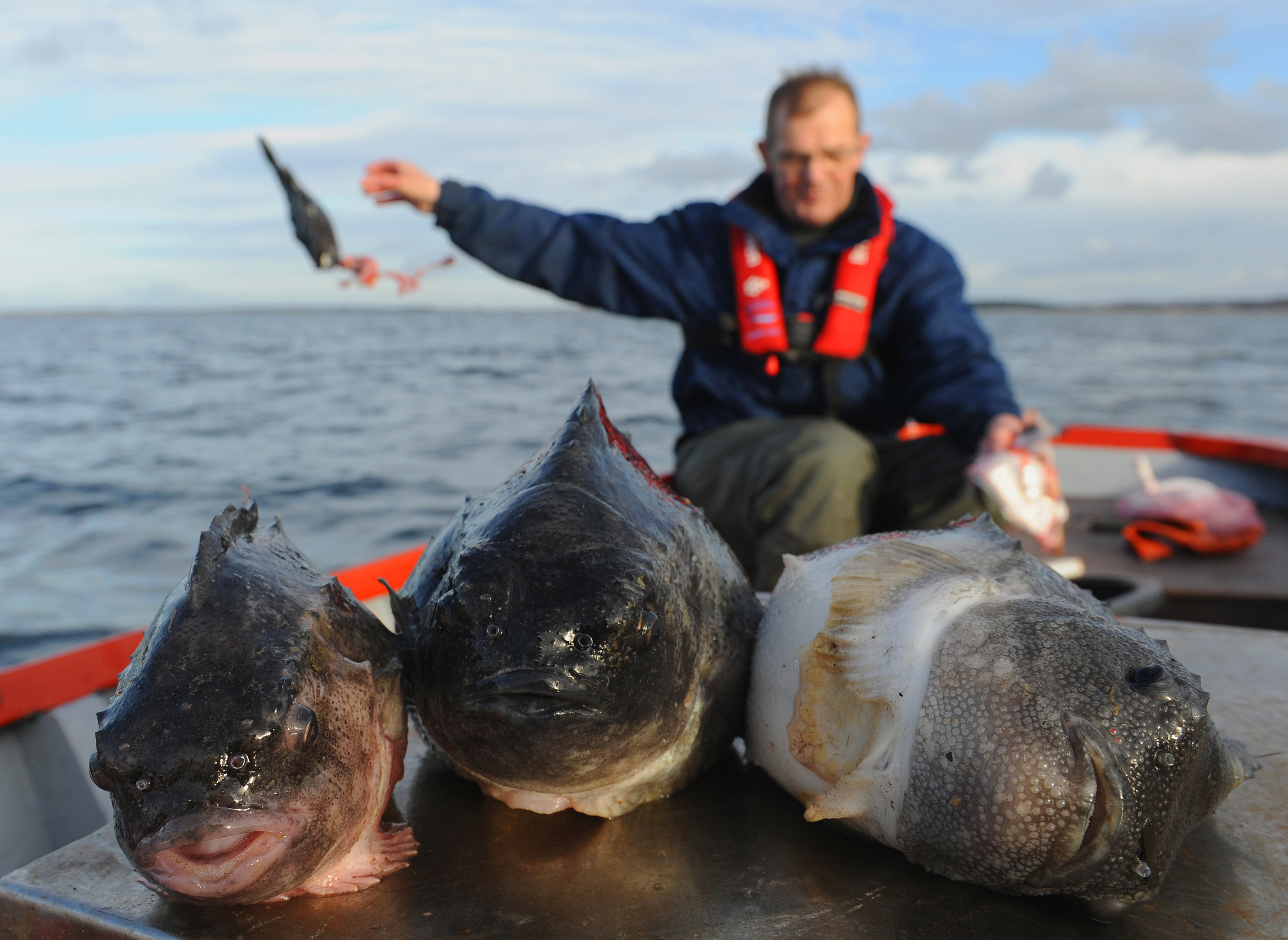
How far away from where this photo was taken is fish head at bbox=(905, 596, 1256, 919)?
4.37ft

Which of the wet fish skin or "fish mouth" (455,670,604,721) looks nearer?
"fish mouth" (455,670,604,721)

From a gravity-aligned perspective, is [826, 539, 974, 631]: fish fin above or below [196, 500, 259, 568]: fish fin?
below

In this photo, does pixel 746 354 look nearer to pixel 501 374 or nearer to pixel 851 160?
pixel 851 160

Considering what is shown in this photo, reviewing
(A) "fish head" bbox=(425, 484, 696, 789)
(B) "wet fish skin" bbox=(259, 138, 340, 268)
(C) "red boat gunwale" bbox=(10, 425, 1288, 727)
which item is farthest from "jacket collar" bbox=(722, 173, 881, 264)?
(A) "fish head" bbox=(425, 484, 696, 789)

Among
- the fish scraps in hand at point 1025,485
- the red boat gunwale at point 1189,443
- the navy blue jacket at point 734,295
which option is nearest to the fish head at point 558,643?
the fish scraps in hand at point 1025,485

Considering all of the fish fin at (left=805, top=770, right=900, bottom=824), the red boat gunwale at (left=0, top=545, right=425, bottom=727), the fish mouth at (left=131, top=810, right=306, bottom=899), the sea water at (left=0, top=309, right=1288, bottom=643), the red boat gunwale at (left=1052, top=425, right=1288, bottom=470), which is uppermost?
the fish mouth at (left=131, top=810, right=306, bottom=899)

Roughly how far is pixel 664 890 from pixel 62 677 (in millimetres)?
2441

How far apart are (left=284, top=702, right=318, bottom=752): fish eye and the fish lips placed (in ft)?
0.83

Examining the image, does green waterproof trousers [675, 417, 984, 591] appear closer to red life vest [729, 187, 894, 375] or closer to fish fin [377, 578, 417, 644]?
red life vest [729, 187, 894, 375]

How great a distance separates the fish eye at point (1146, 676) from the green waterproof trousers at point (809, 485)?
7.47ft

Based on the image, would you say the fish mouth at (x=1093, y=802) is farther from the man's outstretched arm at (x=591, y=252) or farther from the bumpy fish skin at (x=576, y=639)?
the man's outstretched arm at (x=591, y=252)

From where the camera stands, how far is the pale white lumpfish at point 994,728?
1343mm

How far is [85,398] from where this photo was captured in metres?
20.0

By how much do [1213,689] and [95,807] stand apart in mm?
3274
